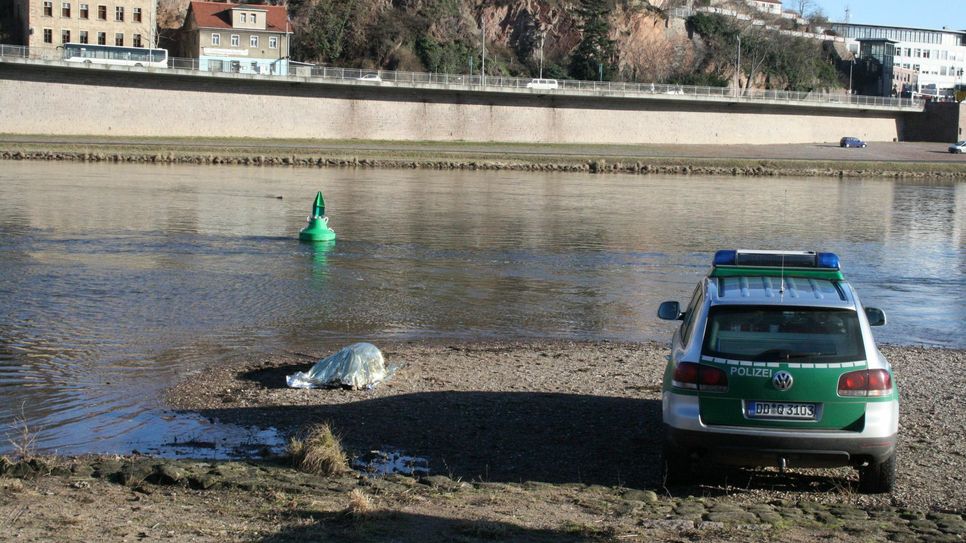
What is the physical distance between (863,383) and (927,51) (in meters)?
182

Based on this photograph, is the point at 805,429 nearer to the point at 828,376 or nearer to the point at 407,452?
the point at 828,376

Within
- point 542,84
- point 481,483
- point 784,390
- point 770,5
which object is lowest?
point 481,483

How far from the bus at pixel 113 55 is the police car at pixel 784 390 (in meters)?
74.3

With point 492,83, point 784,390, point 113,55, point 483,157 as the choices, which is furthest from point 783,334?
point 492,83

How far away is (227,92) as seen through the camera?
80.6 meters

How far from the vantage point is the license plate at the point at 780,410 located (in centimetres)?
818

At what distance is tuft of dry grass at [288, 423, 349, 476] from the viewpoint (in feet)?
29.3

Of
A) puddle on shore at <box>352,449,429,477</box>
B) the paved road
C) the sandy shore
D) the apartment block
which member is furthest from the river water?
the apartment block

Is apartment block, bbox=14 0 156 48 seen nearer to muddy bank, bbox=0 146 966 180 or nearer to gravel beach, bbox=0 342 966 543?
muddy bank, bbox=0 146 966 180

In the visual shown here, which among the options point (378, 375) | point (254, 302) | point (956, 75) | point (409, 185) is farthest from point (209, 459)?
point (956, 75)

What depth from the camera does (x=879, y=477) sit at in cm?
846

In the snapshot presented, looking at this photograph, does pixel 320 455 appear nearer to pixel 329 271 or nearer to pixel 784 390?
pixel 784 390

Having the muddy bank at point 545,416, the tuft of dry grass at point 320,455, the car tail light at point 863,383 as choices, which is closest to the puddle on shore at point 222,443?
the muddy bank at point 545,416

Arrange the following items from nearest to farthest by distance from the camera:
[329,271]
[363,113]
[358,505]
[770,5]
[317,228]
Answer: [358,505], [329,271], [317,228], [363,113], [770,5]
